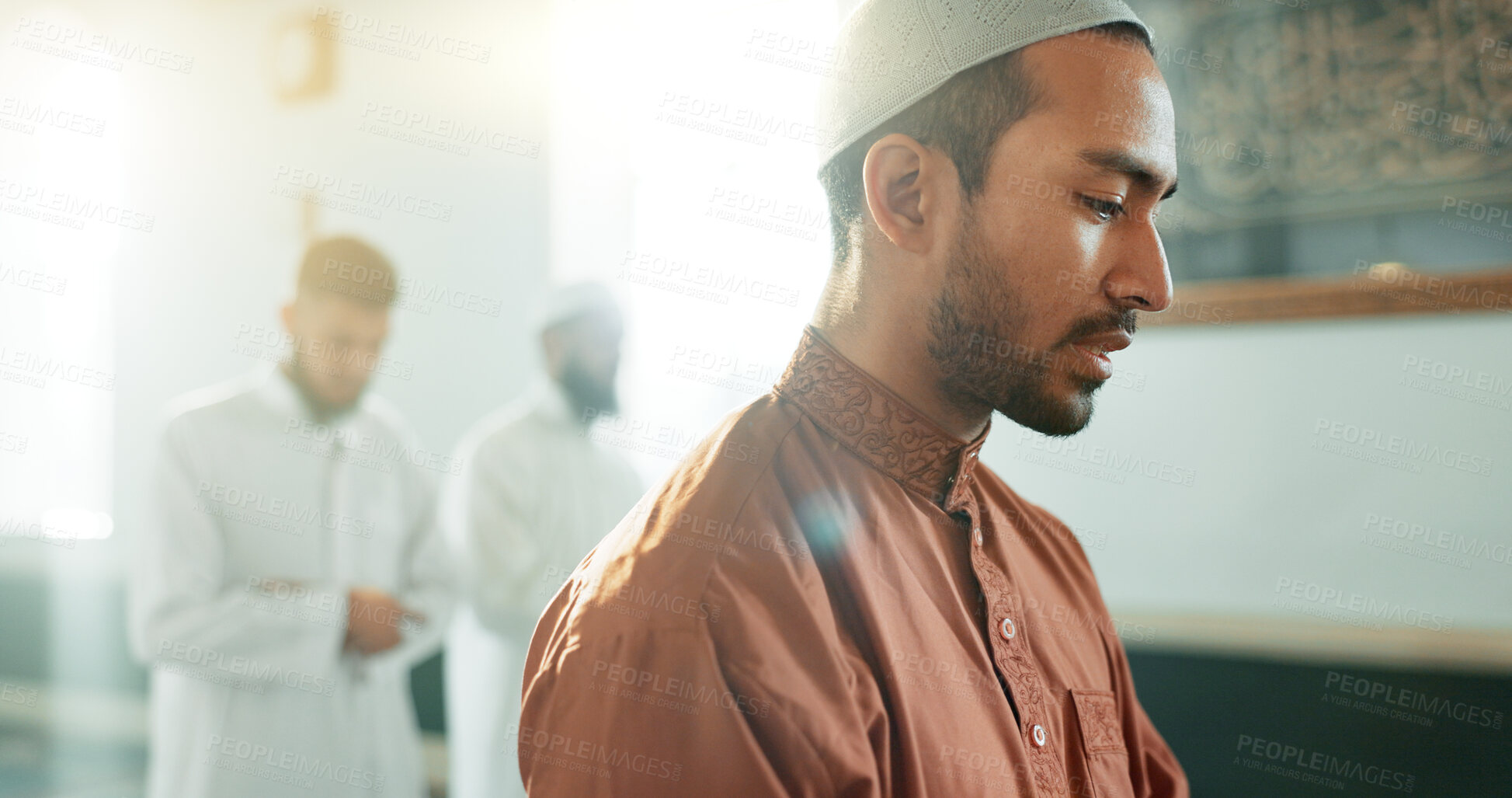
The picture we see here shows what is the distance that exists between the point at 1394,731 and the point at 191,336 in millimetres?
4162

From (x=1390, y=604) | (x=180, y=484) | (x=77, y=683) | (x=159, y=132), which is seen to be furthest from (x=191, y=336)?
(x=1390, y=604)

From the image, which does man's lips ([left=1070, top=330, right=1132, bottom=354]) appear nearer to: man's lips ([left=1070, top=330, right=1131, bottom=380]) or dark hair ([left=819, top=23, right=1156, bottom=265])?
man's lips ([left=1070, top=330, right=1131, bottom=380])

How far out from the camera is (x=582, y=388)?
3170mm

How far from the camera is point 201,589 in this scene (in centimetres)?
233

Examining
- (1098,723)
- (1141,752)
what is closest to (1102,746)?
(1098,723)

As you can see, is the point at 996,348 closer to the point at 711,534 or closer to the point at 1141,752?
the point at 711,534

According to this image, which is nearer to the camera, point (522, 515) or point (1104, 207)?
point (1104, 207)

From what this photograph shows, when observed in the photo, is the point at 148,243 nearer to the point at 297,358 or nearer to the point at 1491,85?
the point at 297,358

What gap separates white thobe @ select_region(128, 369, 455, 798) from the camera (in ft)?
7.63

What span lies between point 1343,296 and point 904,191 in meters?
1.75

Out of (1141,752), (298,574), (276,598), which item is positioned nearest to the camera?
(1141,752)

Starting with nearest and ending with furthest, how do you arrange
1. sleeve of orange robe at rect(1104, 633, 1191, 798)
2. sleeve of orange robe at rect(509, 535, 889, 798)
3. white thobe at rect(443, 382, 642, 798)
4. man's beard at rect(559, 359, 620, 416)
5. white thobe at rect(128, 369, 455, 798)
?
sleeve of orange robe at rect(509, 535, 889, 798)
sleeve of orange robe at rect(1104, 633, 1191, 798)
white thobe at rect(128, 369, 455, 798)
white thobe at rect(443, 382, 642, 798)
man's beard at rect(559, 359, 620, 416)

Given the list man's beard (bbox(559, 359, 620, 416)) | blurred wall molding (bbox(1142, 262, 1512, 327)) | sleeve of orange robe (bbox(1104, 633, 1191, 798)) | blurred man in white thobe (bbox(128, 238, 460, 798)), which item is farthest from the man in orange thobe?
man's beard (bbox(559, 359, 620, 416))

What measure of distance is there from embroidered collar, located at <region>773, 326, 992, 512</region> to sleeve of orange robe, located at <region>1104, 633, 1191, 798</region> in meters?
0.35
